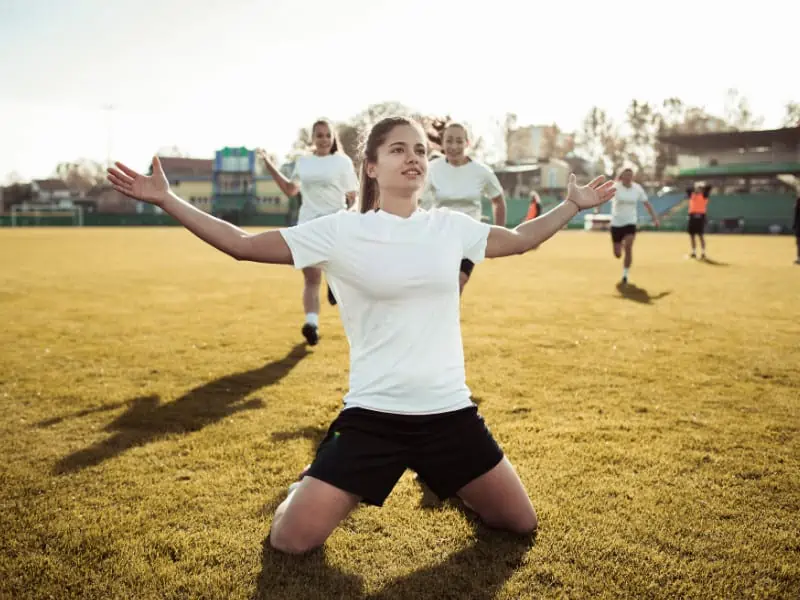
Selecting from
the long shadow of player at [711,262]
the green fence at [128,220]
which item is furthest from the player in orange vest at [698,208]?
the green fence at [128,220]

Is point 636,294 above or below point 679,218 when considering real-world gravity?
below

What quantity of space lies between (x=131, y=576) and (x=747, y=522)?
305cm

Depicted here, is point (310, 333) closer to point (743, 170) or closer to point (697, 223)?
point (697, 223)

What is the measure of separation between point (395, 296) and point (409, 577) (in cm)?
129

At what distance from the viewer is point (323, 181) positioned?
28.4 feet

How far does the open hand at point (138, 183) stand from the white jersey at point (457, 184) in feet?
16.4

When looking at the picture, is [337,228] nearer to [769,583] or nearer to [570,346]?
[769,583]

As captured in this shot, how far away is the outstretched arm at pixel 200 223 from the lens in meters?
3.11

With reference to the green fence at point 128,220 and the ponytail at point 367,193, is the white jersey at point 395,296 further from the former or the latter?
the green fence at point 128,220

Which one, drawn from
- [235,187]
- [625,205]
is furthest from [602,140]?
[625,205]

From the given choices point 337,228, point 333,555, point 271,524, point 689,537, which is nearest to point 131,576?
point 271,524

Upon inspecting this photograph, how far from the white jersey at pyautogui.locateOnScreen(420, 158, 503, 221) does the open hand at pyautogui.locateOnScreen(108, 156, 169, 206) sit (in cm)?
499

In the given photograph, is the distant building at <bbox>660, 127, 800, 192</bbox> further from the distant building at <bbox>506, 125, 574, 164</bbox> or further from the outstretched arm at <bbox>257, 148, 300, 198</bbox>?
the outstretched arm at <bbox>257, 148, 300, 198</bbox>

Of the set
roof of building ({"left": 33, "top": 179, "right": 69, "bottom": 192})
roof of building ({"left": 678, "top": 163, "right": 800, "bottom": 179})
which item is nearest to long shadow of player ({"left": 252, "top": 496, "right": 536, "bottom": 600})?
roof of building ({"left": 678, "top": 163, "right": 800, "bottom": 179})
